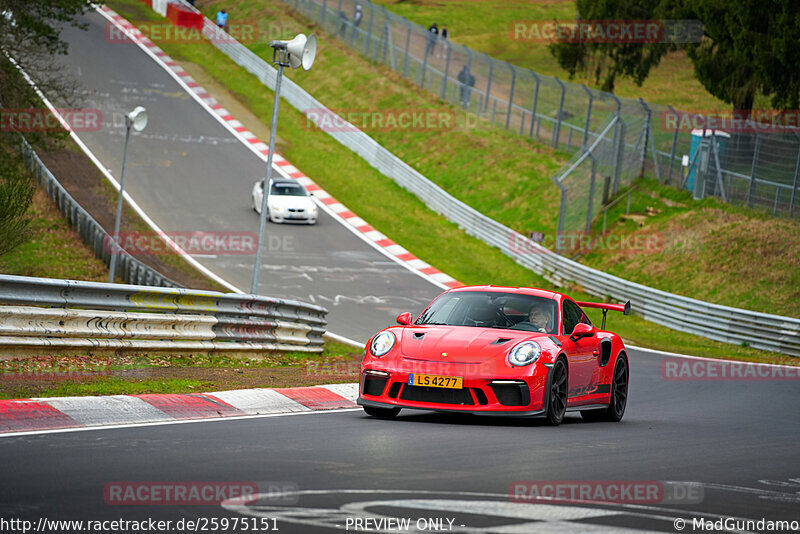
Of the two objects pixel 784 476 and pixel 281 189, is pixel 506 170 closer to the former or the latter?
pixel 281 189

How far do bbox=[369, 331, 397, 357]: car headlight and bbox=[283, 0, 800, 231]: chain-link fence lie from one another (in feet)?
68.8

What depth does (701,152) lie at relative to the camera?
32531 millimetres

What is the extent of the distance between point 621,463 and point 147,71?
45.0m

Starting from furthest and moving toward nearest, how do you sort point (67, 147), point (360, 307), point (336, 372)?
point (67, 147)
point (360, 307)
point (336, 372)

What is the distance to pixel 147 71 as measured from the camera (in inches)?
1975

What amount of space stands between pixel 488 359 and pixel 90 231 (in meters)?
20.4

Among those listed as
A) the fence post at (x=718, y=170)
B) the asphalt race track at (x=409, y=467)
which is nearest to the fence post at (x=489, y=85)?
the fence post at (x=718, y=170)

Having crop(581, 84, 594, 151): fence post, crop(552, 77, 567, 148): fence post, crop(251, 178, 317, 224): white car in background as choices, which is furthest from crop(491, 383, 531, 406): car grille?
crop(552, 77, 567, 148): fence post

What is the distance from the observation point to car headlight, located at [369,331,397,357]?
35.0 ft

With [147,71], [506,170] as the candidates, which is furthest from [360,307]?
[147,71]

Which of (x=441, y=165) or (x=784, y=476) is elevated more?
(x=784, y=476)

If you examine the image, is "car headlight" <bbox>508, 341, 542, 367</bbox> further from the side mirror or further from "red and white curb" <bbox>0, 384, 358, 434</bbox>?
"red and white curb" <bbox>0, 384, 358, 434</bbox>

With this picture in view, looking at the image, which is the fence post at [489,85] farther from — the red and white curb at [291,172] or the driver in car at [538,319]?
the driver in car at [538,319]

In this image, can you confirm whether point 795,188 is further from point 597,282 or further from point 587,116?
point 587,116
